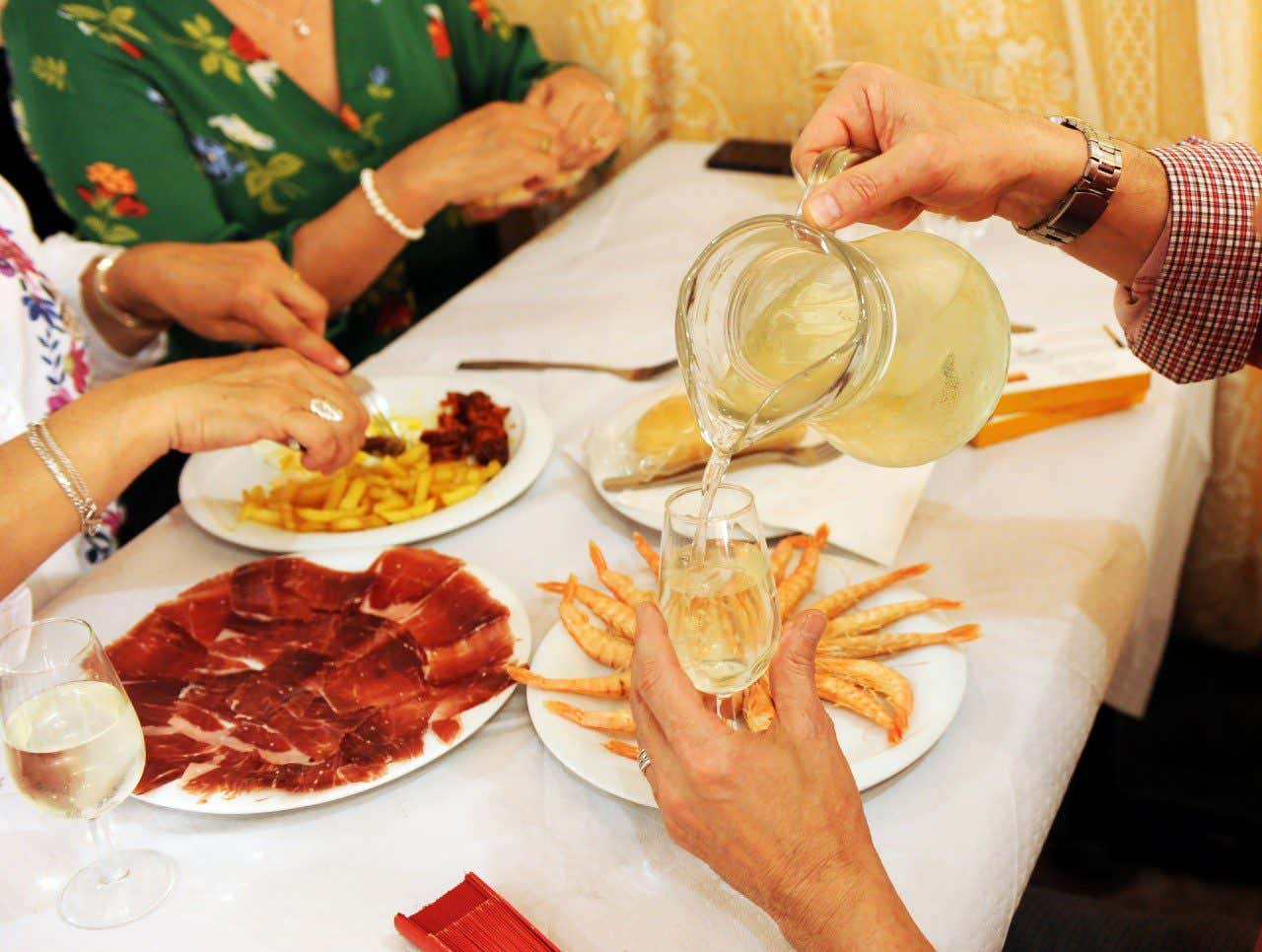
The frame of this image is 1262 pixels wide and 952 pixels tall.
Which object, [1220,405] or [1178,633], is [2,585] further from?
[1178,633]

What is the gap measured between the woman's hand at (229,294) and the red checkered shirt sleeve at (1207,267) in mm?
932

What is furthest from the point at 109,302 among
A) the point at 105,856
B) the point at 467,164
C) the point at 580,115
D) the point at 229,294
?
the point at 105,856

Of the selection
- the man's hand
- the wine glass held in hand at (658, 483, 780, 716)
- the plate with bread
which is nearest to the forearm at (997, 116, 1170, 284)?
the man's hand

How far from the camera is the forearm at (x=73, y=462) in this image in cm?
102

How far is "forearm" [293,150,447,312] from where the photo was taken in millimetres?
1844

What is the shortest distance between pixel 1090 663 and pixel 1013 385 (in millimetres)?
403

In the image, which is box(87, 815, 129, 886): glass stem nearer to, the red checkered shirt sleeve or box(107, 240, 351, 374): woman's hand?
box(107, 240, 351, 374): woman's hand

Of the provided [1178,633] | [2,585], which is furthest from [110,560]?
[1178,633]

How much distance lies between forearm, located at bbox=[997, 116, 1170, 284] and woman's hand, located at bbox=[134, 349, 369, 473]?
697 millimetres

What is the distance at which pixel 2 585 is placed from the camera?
102 centimetres

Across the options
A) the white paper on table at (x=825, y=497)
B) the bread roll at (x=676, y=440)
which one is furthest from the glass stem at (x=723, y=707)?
the bread roll at (x=676, y=440)

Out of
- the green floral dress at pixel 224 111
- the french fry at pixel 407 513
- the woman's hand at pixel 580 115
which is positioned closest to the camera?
the french fry at pixel 407 513

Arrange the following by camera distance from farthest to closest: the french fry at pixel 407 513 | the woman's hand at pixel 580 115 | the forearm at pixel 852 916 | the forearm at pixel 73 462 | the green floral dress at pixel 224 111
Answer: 1. the woman's hand at pixel 580 115
2. the green floral dress at pixel 224 111
3. the french fry at pixel 407 513
4. the forearm at pixel 73 462
5. the forearm at pixel 852 916

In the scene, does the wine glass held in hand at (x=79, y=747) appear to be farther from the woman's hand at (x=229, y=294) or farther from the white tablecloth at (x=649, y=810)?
the woman's hand at (x=229, y=294)
